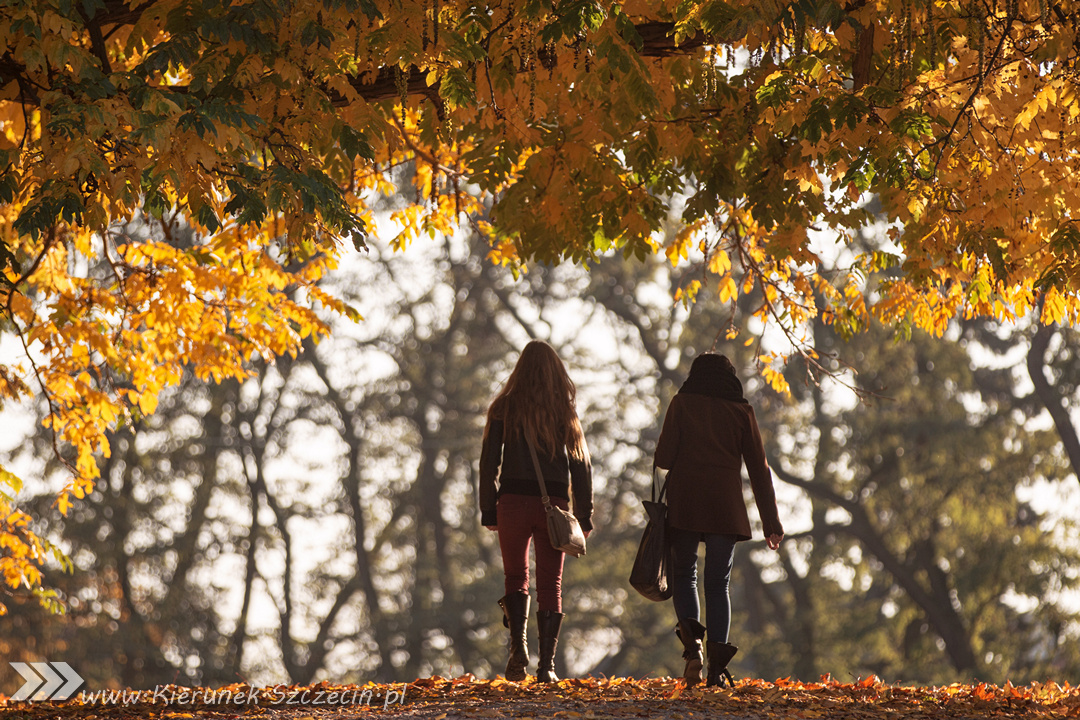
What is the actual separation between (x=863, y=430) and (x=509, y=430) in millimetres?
15675

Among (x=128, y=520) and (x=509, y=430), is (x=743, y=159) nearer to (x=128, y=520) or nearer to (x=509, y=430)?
(x=509, y=430)

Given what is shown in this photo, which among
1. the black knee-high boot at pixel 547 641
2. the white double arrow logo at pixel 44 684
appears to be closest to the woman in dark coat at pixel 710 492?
the black knee-high boot at pixel 547 641

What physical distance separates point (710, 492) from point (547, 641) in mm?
1361

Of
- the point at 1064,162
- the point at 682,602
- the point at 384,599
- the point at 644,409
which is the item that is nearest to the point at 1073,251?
the point at 1064,162

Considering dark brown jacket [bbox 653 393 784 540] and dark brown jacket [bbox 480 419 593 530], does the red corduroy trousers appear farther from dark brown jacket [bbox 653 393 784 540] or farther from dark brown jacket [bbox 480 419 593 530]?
dark brown jacket [bbox 653 393 784 540]

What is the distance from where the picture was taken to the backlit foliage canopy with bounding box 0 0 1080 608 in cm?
501

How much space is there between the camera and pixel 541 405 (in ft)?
21.4

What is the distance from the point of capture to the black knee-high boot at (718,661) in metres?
6.09

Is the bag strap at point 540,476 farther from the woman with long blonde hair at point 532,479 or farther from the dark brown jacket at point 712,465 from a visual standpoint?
the dark brown jacket at point 712,465

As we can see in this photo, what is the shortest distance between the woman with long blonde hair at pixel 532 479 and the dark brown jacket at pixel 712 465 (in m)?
0.59

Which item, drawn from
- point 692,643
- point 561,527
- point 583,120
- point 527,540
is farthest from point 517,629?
point 583,120

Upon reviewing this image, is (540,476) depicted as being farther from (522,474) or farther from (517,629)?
(517,629)

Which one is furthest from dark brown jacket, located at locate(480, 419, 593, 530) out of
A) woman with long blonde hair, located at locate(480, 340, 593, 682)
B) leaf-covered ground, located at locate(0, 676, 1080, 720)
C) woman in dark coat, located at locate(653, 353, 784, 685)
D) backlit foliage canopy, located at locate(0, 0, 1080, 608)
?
backlit foliage canopy, located at locate(0, 0, 1080, 608)

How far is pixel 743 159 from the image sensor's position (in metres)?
7.43
